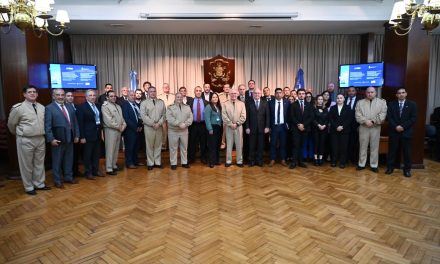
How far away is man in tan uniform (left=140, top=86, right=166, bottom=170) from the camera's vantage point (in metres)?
5.83

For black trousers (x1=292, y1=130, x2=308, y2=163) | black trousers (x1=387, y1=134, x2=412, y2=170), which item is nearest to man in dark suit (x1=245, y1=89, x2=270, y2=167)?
black trousers (x1=292, y1=130, x2=308, y2=163)

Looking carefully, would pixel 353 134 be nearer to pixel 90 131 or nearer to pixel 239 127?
pixel 239 127

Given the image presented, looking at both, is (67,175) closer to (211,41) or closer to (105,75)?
(105,75)

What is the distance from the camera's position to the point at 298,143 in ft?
20.0

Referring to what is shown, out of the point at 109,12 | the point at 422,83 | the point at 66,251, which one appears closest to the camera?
the point at 66,251

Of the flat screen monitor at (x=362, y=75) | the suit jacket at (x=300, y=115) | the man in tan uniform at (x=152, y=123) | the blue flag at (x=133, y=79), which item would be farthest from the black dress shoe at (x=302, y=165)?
the blue flag at (x=133, y=79)

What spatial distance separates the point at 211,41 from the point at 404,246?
7.01m

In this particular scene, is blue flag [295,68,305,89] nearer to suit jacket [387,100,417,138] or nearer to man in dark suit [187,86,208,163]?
suit jacket [387,100,417,138]

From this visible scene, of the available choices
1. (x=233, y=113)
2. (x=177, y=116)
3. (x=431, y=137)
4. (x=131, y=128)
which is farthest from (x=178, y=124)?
(x=431, y=137)

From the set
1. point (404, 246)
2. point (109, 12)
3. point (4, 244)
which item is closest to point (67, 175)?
point (4, 244)

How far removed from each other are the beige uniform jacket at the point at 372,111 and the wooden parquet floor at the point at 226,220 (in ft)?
3.60

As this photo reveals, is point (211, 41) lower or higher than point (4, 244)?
higher

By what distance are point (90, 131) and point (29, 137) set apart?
3.22 feet

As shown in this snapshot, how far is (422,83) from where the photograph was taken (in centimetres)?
597
